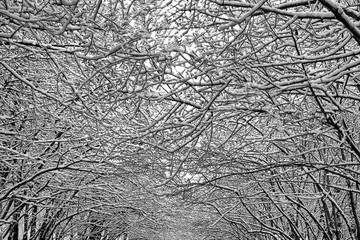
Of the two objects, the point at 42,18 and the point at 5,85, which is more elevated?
the point at 5,85

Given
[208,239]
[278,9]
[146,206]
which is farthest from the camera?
[208,239]

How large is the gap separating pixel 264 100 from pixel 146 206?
10453mm

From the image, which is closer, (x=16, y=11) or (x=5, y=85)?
(x=16, y=11)

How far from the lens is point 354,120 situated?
771cm

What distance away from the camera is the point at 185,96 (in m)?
6.83

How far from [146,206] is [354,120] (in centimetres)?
958

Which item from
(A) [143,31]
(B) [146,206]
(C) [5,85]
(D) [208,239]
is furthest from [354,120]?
(D) [208,239]

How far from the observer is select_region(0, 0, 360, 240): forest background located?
507 centimetres

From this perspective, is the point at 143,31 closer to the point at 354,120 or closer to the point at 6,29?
the point at 6,29

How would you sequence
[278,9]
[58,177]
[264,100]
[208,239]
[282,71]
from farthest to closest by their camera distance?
[208,239] < [58,177] < [282,71] < [264,100] < [278,9]

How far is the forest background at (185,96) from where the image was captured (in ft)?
16.6

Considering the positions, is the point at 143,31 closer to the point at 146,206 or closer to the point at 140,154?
the point at 140,154

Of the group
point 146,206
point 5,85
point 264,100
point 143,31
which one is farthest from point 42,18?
point 146,206

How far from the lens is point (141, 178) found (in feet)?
40.4
